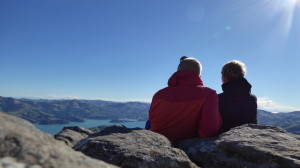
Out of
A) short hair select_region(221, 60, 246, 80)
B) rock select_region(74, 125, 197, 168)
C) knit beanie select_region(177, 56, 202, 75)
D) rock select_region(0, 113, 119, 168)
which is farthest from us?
short hair select_region(221, 60, 246, 80)

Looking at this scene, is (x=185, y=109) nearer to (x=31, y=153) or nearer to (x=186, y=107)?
(x=186, y=107)

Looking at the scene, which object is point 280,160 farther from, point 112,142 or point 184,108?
point 112,142

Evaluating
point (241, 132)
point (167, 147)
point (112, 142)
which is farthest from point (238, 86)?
point (112, 142)

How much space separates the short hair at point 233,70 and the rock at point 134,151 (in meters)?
4.68

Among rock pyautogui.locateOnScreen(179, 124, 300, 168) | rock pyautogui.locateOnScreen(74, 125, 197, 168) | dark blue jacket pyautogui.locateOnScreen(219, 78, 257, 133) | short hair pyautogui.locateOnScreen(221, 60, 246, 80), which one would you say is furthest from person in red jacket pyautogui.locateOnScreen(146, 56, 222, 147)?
rock pyautogui.locateOnScreen(74, 125, 197, 168)

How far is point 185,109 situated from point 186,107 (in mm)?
81

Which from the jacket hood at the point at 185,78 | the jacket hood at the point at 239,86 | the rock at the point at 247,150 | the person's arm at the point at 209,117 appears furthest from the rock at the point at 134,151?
the jacket hood at the point at 239,86

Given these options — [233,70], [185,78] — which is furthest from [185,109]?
[233,70]

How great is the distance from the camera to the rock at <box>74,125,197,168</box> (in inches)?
200

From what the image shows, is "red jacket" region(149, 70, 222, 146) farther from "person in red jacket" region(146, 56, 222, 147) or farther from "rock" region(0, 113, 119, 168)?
"rock" region(0, 113, 119, 168)

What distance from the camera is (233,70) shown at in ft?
30.9

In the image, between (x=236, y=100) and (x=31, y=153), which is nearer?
(x=31, y=153)

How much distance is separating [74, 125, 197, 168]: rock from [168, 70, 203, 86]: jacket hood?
257cm

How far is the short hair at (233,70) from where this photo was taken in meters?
9.37
